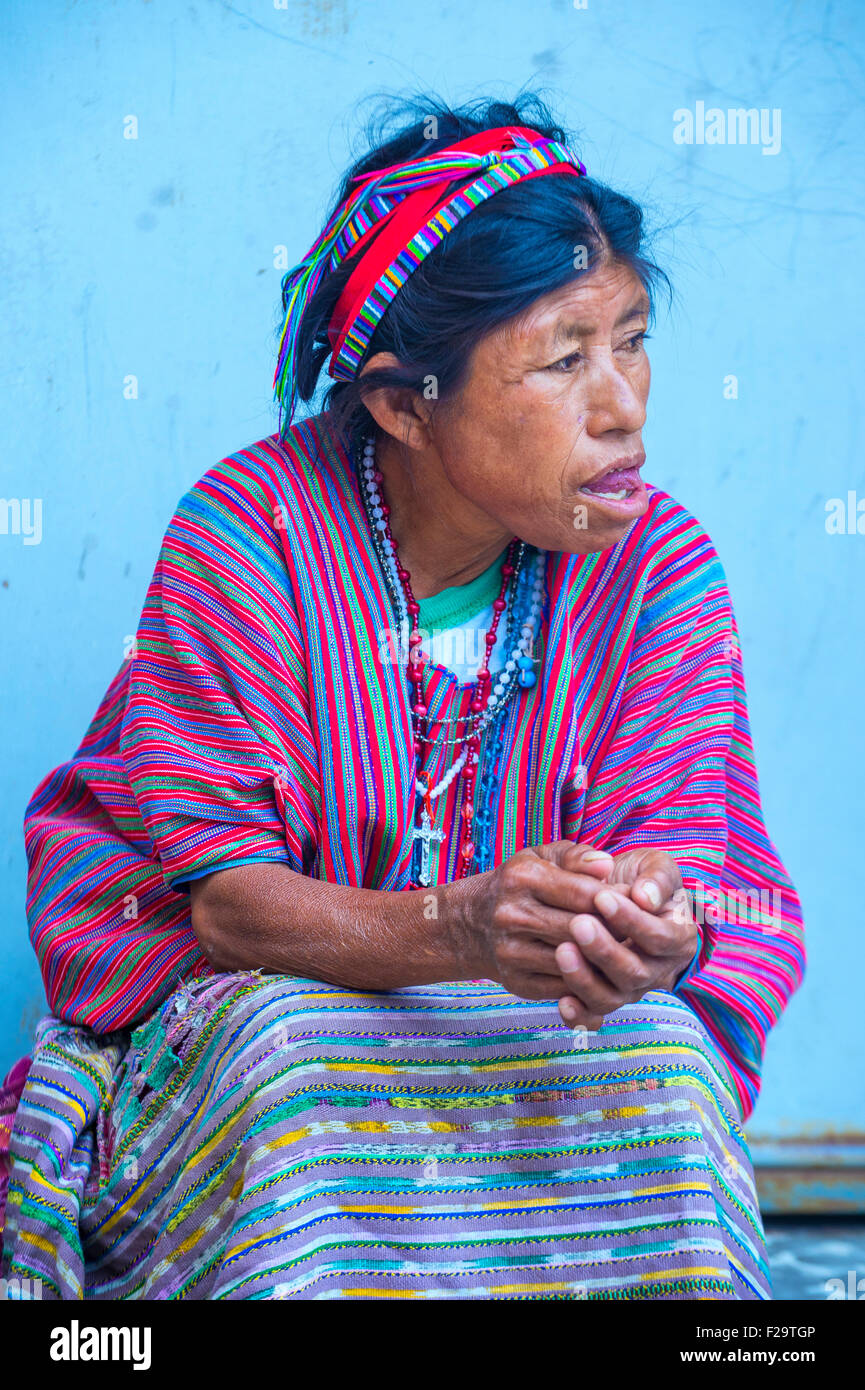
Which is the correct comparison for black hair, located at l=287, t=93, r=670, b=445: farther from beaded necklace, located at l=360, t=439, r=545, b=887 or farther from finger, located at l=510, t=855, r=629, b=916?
finger, located at l=510, t=855, r=629, b=916

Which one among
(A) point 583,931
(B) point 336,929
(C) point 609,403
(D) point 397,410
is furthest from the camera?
(D) point 397,410

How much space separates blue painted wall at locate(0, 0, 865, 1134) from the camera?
2637 mm

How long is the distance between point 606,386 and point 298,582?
455 mm

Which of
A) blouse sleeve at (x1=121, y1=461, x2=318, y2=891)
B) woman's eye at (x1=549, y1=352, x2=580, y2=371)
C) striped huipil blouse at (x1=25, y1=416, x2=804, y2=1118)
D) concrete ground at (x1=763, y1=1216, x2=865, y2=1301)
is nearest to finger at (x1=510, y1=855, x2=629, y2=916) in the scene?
striped huipil blouse at (x1=25, y1=416, x2=804, y2=1118)

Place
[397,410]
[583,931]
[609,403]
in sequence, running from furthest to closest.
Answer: [397,410], [609,403], [583,931]

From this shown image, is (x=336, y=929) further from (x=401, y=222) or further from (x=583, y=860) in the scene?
(x=401, y=222)

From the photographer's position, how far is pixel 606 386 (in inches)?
70.6

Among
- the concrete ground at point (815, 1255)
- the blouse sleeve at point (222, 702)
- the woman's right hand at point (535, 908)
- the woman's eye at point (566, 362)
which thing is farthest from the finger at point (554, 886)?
the concrete ground at point (815, 1255)

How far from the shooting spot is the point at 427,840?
1918 mm

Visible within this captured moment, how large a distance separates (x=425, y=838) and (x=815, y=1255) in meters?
1.18

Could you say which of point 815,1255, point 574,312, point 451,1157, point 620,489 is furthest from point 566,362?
point 815,1255

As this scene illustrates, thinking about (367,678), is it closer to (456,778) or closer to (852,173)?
(456,778)

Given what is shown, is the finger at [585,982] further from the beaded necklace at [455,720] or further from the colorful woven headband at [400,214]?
the colorful woven headband at [400,214]

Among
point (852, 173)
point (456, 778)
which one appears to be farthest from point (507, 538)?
point (852, 173)
